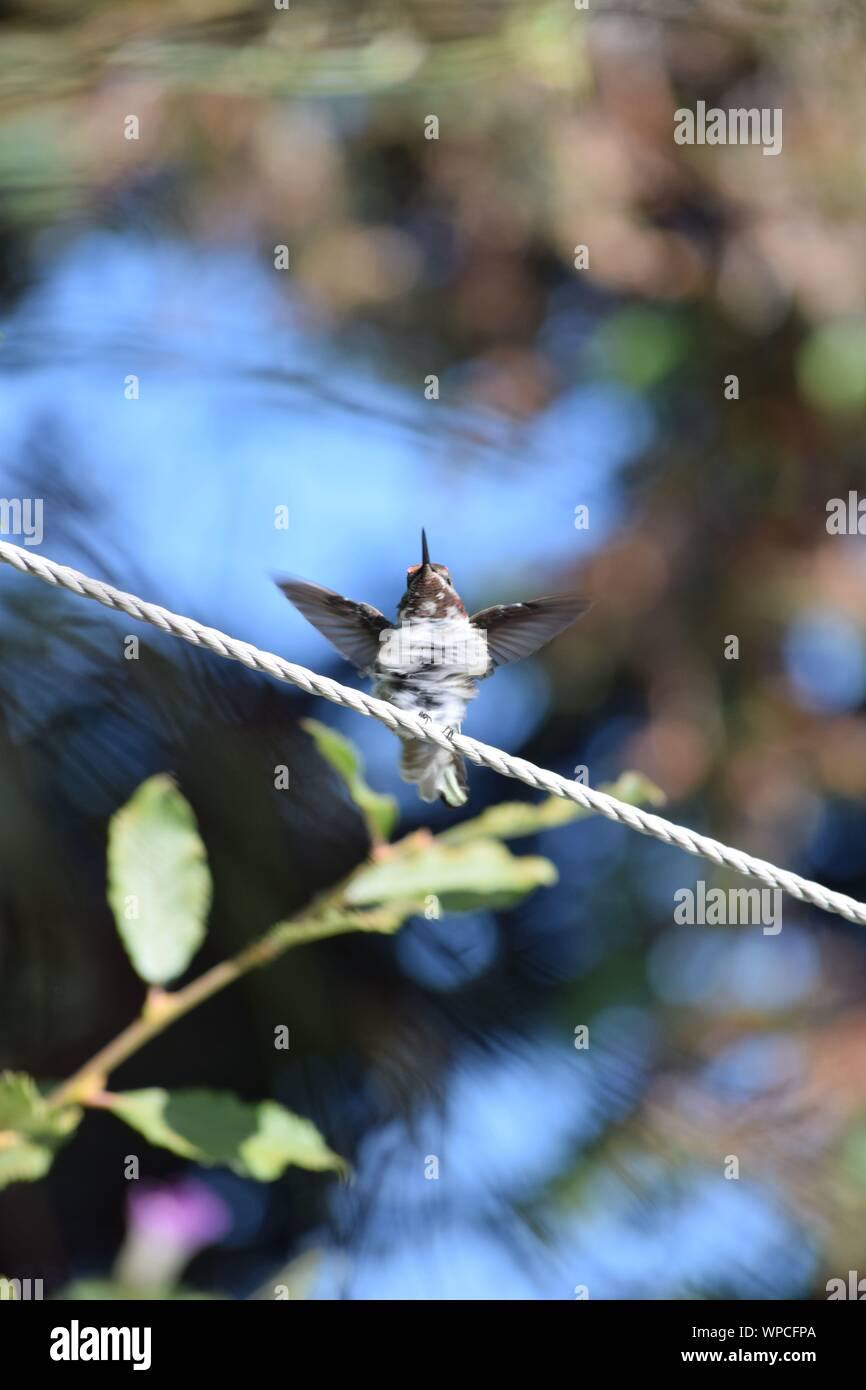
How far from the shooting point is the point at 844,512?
2.21 meters

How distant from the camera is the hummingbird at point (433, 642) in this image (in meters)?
1.46

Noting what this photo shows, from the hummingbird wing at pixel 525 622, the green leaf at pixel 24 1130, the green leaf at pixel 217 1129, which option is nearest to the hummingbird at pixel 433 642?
the hummingbird wing at pixel 525 622

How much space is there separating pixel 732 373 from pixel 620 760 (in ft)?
2.26

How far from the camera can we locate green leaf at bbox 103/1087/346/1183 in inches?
39.1

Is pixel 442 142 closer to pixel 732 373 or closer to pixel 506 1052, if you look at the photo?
pixel 732 373

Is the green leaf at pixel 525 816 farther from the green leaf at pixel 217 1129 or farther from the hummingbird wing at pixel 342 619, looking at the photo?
the hummingbird wing at pixel 342 619

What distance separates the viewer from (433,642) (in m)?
1.48

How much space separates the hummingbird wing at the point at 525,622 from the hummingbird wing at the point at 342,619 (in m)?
0.12

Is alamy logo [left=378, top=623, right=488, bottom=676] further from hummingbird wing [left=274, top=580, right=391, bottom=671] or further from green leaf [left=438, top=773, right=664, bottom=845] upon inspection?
green leaf [left=438, top=773, right=664, bottom=845]

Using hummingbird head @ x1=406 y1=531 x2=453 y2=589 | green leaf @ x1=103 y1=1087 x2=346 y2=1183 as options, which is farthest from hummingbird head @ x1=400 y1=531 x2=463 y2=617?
green leaf @ x1=103 y1=1087 x2=346 y2=1183

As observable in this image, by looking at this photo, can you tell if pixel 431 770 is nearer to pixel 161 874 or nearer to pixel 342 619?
pixel 342 619

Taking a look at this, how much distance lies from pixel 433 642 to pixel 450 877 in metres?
0.45

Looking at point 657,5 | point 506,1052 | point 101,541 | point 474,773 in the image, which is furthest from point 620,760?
point 657,5

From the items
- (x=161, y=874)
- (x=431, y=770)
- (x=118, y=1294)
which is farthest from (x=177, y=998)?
(x=431, y=770)
